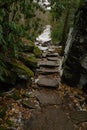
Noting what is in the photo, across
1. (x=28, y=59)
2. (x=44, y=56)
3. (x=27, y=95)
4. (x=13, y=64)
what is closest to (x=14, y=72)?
(x=13, y=64)

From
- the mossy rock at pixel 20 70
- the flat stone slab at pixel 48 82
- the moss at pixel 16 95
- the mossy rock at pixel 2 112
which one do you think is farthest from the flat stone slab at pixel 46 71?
the mossy rock at pixel 2 112

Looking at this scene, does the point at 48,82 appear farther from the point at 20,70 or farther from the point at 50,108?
the point at 50,108

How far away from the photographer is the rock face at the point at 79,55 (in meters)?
8.73

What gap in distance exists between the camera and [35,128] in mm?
6180

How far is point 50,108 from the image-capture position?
24.6ft

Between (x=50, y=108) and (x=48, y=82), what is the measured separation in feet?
6.69

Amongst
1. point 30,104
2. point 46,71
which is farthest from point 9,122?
point 46,71

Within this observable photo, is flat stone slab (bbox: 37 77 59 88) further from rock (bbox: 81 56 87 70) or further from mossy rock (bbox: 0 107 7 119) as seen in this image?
mossy rock (bbox: 0 107 7 119)

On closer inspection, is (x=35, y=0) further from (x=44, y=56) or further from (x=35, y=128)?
(x=44, y=56)

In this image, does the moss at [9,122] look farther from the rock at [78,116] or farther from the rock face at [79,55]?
the rock face at [79,55]

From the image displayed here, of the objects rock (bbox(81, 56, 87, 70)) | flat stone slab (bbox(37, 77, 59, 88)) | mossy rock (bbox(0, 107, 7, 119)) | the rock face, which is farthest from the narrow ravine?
rock (bbox(81, 56, 87, 70))

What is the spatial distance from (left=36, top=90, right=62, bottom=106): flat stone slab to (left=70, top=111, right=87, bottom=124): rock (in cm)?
84

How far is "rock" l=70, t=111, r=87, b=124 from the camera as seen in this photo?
688 centimetres

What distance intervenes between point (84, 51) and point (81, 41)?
43 cm
